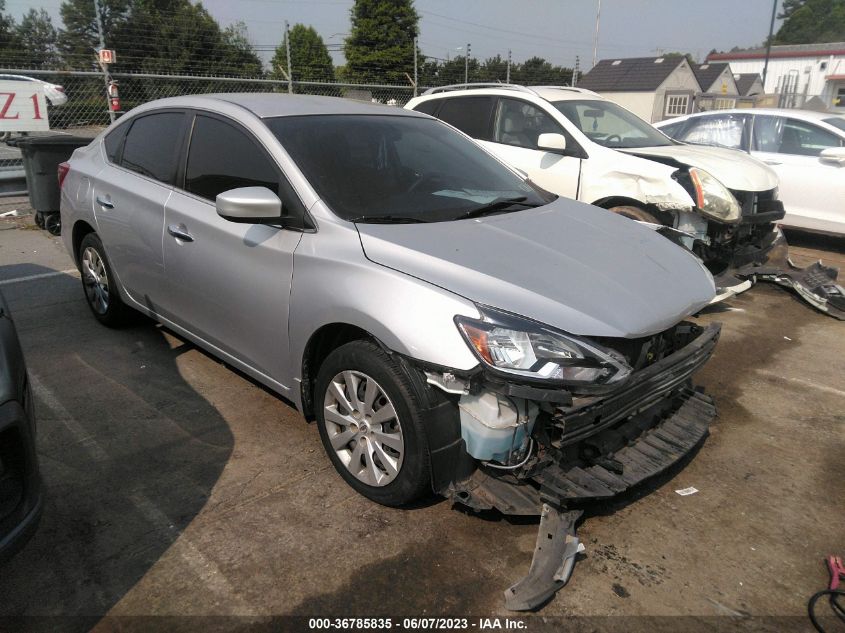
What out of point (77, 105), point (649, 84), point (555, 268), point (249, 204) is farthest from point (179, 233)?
point (649, 84)

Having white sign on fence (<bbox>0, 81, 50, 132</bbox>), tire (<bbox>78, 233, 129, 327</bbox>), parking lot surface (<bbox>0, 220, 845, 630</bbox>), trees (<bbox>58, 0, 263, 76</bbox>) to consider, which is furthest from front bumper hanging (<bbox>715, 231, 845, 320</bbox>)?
trees (<bbox>58, 0, 263, 76</bbox>)

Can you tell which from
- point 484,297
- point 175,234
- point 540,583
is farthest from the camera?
point 175,234

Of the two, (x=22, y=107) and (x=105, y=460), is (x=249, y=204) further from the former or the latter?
(x=22, y=107)

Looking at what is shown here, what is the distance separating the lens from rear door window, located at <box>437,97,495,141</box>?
6883mm

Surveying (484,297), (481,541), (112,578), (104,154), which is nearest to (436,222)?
(484,297)

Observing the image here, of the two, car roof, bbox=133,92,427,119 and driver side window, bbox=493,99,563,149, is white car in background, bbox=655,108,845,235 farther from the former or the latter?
car roof, bbox=133,92,427,119

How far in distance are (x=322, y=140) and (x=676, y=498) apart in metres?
2.48

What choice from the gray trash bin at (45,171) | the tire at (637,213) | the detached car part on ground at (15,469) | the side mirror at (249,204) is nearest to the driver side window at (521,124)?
the tire at (637,213)

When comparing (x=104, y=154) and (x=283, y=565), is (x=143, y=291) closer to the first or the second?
(x=104, y=154)

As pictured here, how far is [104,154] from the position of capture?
4.67 m

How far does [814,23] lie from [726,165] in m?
108

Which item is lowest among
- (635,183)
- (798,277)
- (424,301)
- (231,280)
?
(798,277)

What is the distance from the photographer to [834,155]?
7.28m

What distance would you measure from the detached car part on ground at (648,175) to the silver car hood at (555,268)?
139 centimetres
